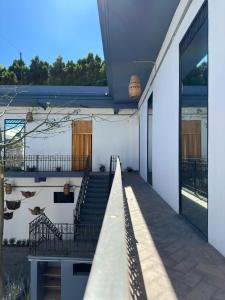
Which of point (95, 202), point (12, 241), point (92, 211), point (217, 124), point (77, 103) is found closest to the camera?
point (217, 124)

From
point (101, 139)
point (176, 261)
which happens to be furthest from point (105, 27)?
point (101, 139)

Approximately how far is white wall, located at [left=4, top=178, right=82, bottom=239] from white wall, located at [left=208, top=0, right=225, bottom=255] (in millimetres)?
9362

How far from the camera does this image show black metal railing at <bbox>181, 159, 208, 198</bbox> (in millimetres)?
3818

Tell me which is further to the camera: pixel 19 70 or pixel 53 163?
pixel 19 70

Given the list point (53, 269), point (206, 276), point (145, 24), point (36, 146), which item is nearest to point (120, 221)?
point (206, 276)

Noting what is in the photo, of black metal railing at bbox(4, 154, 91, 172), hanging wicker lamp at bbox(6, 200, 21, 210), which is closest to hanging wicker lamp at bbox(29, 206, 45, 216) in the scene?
hanging wicker lamp at bbox(6, 200, 21, 210)

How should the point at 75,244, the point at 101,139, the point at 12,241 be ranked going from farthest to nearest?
the point at 101,139 → the point at 12,241 → the point at 75,244

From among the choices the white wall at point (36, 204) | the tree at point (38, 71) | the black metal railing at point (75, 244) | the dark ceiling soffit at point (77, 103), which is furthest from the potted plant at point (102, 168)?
the tree at point (38, 71)

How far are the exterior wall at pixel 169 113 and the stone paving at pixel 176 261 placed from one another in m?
1.14

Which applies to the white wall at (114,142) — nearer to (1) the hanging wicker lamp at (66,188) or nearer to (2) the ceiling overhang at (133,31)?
(1) the hanging wicker lamp at (66,188)

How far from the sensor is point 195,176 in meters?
4.32

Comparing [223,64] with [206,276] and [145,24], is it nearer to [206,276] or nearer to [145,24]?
[206,276]

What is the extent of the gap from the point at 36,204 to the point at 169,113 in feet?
27.6

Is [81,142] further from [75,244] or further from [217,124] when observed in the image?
[217,124]
